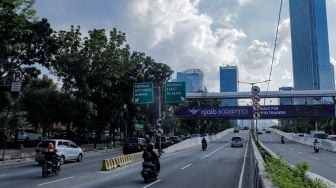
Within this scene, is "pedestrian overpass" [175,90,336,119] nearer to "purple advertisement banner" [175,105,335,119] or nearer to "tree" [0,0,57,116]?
"purple advertisement banner" [175,105,335,119]

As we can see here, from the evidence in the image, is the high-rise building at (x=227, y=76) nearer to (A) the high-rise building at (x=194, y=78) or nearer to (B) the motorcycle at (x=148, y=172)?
(A) the high-rise building at (x=194, y=78)

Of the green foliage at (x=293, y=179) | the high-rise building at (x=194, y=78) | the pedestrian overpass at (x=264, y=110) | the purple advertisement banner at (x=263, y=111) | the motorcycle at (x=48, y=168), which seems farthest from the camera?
the high-rise building at (x=194, y=78)

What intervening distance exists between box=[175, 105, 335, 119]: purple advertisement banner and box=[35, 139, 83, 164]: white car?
153 ft

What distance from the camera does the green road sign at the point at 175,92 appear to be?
141 feet

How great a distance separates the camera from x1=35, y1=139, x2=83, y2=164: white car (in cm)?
2813

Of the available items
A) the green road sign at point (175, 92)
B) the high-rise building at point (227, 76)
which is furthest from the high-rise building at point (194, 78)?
the green road sign at point (175, 92)

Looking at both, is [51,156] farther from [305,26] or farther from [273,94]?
[273,94]

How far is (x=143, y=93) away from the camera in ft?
139

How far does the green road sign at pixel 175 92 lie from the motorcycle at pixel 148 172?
24855mm

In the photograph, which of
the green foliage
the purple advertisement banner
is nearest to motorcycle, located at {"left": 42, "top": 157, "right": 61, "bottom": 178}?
the green foliage

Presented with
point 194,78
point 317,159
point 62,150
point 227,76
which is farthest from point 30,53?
point 194,78

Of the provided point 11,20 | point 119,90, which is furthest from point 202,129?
point 11,20

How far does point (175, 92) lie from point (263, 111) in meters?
37.1

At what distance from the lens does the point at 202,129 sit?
12962 cm
